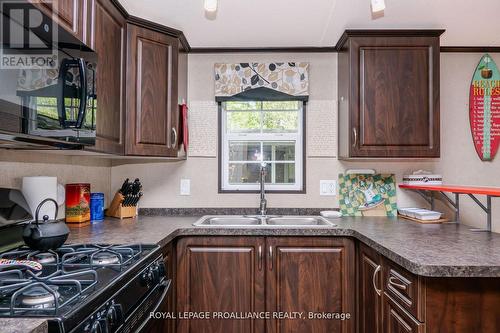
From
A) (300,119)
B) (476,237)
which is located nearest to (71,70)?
(300,119)

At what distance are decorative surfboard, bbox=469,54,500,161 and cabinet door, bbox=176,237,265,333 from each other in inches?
76.6

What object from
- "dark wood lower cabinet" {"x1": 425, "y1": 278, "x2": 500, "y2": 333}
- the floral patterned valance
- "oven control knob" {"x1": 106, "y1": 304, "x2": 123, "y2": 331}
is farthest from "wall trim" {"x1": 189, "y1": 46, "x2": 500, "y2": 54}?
"oven control knob" {"x1": 106, "y1": 304, "x2": 123, "y2": 331}

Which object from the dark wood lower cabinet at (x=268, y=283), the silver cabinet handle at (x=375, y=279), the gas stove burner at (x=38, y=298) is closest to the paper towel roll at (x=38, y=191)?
the dark wood lower cabinet at (x=268, y=283)

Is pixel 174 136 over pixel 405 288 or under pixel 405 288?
over

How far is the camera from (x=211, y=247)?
200cm

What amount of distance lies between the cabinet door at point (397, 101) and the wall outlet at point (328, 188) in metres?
0.41

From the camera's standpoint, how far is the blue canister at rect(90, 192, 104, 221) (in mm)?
2238

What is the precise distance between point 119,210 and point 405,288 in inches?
75.6

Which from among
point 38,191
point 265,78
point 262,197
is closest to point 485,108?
point 265,78

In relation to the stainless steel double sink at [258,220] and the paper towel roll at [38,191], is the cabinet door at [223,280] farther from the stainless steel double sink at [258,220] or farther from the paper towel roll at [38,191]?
the paper towel roll at [38,191]

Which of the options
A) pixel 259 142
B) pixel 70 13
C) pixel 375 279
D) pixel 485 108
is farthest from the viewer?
pixel 259 142

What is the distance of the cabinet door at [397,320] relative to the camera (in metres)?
1.24

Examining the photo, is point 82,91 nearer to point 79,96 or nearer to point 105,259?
point 79,96

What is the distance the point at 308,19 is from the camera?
2.08 metres
